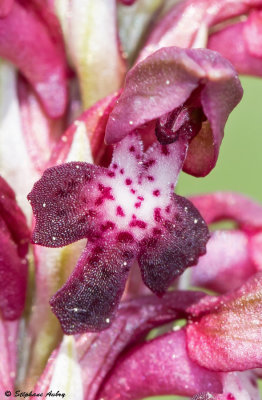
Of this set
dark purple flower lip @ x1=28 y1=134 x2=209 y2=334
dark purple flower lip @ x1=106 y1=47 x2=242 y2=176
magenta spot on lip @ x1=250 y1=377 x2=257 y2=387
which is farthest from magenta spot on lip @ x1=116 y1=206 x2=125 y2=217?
magenta spot on lip @ x1=250 y1=377 x2=257 y2=387

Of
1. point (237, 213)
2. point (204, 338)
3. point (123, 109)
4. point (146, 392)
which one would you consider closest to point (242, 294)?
point (204, 338)

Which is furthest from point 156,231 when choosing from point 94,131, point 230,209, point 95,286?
point 230,209

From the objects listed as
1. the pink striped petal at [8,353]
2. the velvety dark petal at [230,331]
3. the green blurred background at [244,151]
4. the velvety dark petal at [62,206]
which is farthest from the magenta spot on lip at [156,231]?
the green blurred background at [244,151]

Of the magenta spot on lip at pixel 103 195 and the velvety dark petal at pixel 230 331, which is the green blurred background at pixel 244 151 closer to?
the velvety dark petal at pixel 230 331

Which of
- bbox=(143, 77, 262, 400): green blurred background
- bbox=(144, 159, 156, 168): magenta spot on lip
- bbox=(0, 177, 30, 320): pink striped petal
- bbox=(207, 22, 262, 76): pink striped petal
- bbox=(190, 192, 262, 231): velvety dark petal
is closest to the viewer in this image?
bbox=(144, 159, 156, 168): magenta spot on lip

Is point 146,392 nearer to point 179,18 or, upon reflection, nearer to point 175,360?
point 175,360

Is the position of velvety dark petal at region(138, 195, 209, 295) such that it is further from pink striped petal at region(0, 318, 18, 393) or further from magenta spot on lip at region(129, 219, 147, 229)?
pink striped petal at region(0, 318, 18, 393)

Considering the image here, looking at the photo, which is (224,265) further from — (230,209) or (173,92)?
(173,92)
